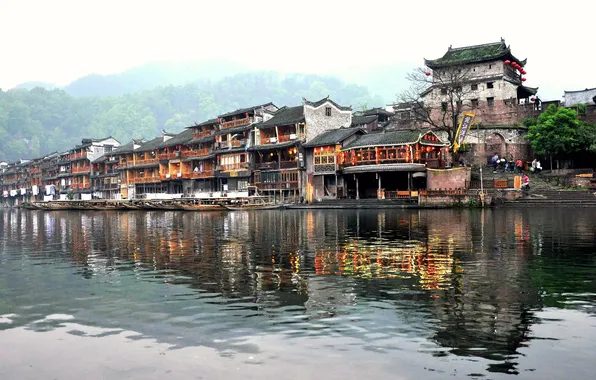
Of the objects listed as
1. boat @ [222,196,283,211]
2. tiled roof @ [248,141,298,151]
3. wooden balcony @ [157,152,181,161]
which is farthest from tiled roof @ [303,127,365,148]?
wooden balcony @ [157,152,181,161]

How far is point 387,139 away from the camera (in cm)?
5422

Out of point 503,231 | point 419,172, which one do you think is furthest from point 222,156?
point 503,231

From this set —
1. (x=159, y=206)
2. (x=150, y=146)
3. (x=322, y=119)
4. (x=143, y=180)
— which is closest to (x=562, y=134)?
(x=322, y=119)

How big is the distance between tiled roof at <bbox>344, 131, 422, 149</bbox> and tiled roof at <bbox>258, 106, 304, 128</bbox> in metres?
9.10

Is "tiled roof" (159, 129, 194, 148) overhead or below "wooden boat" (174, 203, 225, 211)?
overhead

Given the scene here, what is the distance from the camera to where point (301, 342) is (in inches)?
316

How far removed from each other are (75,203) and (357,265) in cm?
7113

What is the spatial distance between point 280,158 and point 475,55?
90.7ft

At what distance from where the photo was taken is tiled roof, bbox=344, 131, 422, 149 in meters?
52.5

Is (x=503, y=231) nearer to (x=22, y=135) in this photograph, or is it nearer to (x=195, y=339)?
(x=195, y=339)

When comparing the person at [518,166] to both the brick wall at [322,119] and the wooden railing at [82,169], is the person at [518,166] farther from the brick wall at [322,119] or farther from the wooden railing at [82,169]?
the wooden railing at [82,169]

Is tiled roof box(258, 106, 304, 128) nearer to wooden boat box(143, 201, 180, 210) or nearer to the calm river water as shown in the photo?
wooden boat box(143, 201, 180, 210)

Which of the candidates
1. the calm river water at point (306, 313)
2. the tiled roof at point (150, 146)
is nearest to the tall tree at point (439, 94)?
the calm river water at point (306, 313)

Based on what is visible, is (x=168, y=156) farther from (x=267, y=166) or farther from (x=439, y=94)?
(x=439, y=94)
